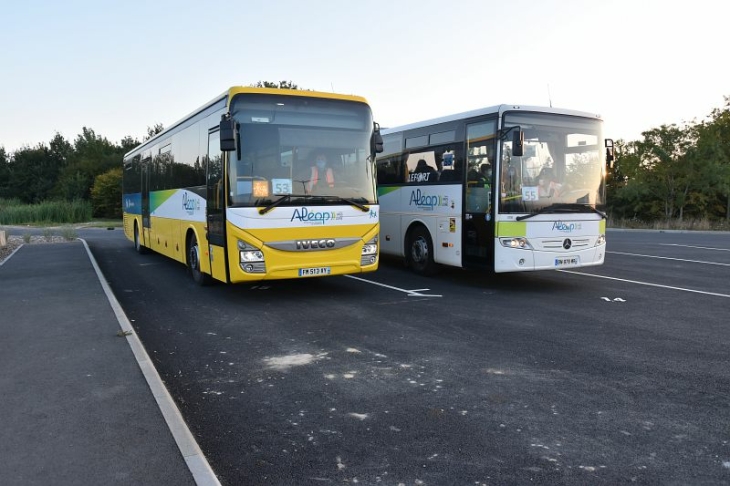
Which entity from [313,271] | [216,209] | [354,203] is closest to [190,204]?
[216,209]

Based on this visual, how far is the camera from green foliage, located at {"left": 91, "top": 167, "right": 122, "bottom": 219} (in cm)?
5747

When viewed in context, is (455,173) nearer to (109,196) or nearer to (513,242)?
(513,242)

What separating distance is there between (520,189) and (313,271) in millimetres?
3868

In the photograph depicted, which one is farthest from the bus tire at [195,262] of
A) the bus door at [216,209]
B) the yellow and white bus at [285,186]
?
the bus door at [216,209]

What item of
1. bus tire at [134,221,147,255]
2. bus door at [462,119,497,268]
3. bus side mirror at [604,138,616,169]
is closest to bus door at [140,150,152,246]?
bus tire at [134,221,147,255]

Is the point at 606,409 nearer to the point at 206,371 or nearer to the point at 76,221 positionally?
the point at 206,371

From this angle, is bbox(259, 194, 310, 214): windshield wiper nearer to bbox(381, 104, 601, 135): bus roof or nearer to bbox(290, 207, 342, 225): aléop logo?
bbox(290, 207, 342, 225): aléop logo

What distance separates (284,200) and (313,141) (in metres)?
1.08

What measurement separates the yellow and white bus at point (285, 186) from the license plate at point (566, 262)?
326cm

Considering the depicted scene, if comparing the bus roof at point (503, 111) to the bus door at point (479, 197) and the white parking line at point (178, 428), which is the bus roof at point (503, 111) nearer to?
the bus door at point (479, 197)

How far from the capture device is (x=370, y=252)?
32.4ft

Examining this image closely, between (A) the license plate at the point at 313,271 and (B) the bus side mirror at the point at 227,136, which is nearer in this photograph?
(B) the bus side mirror at the point at 227,136

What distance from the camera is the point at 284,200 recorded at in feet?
29.6

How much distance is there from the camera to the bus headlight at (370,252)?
980 cm
